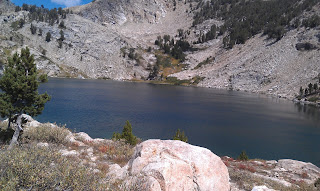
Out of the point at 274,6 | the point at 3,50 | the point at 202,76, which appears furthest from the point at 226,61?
the point at 3,50

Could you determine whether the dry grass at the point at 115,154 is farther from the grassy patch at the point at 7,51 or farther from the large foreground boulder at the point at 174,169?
the grassy patch at the point at 7,51

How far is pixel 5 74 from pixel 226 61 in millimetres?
146932

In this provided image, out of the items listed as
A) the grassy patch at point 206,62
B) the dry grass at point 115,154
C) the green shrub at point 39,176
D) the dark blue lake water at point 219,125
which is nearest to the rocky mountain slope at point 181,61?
the grassy patch at point 206,62

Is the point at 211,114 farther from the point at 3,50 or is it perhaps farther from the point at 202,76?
the point at 3,50

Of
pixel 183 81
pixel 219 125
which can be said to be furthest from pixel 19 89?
pixel 183 81

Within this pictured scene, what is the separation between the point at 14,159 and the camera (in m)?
6.27

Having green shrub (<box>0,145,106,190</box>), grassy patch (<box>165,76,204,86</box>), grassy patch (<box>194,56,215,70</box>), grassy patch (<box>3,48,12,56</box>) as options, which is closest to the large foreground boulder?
green shrub (<box>0,145,106,190</box>)

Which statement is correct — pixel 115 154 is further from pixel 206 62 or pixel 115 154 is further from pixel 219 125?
pixel 206 62

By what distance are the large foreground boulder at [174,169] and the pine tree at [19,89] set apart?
34.2 ft

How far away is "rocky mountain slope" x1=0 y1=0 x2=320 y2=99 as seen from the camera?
110 metres

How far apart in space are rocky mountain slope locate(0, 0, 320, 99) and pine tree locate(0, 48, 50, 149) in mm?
100520

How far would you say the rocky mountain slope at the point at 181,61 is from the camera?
110 metres

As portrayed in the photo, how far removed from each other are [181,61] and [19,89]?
166246 mm

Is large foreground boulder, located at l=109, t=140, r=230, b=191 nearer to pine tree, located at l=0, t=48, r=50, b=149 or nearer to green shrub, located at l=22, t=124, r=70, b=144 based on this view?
green shrub, located at l=22, t=124, r=70, b=144
